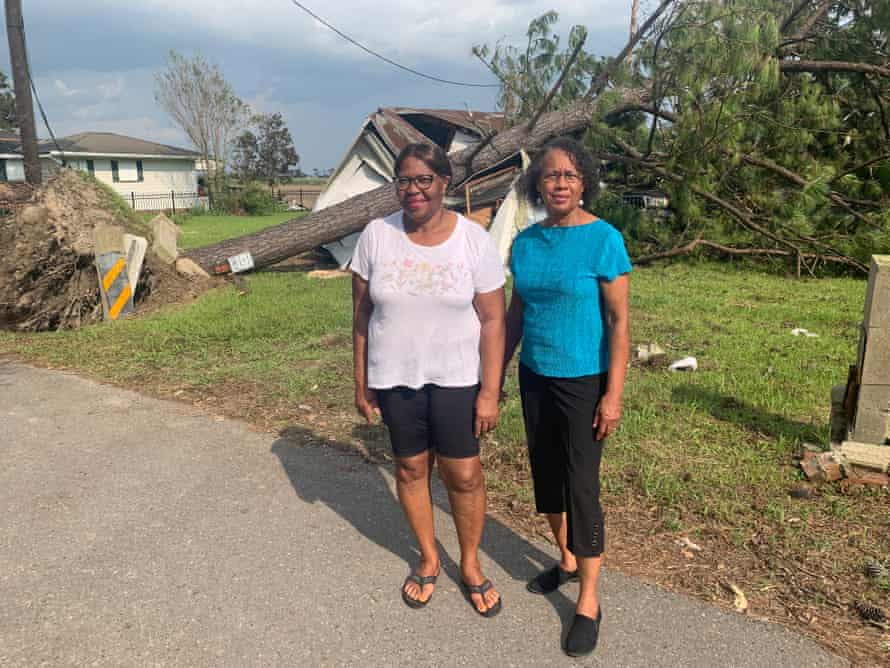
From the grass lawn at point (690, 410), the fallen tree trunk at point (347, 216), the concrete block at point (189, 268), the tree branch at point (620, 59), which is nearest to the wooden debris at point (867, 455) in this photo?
the grass lawn at point (690, 410)

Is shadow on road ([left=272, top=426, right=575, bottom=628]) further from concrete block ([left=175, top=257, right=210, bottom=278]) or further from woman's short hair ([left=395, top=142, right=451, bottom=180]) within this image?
concrete block ([left=175, top=257, right=210, bottom=278])

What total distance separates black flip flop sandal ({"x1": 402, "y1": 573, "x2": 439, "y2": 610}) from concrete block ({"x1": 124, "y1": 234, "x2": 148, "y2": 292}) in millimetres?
6754

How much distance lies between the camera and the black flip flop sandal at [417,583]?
106 inches

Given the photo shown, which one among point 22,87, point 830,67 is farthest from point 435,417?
point 22,87

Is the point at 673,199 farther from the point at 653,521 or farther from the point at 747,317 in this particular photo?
the point at 653,521

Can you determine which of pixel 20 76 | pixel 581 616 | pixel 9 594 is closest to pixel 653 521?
pixel 581 616

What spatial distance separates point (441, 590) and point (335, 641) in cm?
50

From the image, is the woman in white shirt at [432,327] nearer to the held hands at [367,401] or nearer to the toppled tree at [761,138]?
the held hands at [367,401]

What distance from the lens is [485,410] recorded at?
2.54m

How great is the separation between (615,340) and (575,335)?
0.14 m

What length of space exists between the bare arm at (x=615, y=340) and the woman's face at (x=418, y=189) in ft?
2.17

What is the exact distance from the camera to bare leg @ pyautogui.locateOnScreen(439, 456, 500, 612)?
102 inches

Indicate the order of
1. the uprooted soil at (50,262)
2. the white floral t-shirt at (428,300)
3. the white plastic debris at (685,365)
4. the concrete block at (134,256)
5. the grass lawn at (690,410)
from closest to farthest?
the white floral t-shirt at (428,300)
the grass lawn at (690,410)
the white plastic debris at (685,365)
the uprooted soil at (50,262)
the concrete block at (134,256)

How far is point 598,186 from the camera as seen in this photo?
2.57 meters
